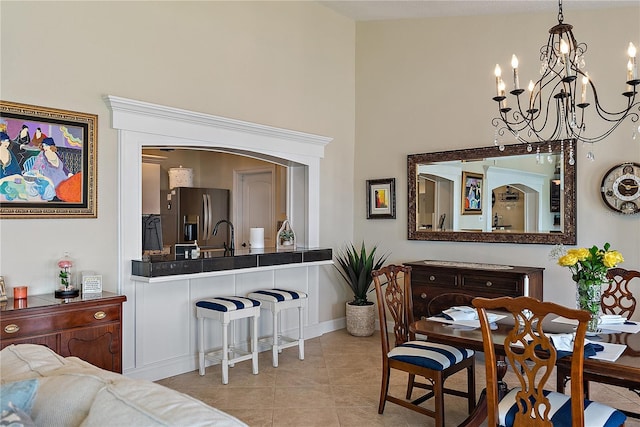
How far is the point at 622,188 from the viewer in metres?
4.14

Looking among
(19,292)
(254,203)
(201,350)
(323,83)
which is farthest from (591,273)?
(254,203)

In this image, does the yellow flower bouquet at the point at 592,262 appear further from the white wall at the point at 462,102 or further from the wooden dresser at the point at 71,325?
the wooden dresser at the point at 71,325

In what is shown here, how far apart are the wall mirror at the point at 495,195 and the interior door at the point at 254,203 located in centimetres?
197

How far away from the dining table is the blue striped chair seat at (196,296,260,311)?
1.64 m

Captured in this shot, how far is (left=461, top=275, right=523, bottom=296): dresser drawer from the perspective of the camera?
4254 mm

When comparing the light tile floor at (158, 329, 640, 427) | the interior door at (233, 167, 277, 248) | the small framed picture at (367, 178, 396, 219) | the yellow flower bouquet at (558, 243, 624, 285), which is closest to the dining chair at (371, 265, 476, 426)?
the light tile floor at (158, 329, 640, 427)

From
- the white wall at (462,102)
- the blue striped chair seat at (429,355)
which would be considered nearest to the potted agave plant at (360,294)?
the white wall at (462,102)

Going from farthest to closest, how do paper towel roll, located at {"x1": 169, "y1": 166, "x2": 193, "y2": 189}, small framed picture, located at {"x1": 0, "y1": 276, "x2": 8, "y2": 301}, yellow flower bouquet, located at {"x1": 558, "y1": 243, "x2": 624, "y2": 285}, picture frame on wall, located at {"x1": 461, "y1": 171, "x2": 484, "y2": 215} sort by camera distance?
paper towel roll, located at {"x1": 169, "y1": 166, "x2": 193, "y2": 189}
picture frame on wall, located at {"x1": 461, "y1": 171, "x2": 484, "y2": 215}
small framed picture, located at {"x1": 0, "y1": 276, "x2": 8, "y2": 301}
yellow flower bouquet, located at {"x1": 558, "y1": 243, "x2": 624, "y2": 285}

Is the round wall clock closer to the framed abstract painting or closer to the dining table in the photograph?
the framed abstract painting

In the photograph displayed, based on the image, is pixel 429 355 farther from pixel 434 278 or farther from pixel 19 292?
pixel 19 292

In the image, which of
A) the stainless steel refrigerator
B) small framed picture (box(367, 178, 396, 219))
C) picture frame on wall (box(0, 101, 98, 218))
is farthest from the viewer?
the stainless steel refrigerator

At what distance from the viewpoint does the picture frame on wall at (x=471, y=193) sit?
16.2 feet

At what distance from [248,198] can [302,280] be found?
204 cm

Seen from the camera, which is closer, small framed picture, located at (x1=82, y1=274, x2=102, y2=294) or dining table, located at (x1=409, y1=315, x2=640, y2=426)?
dining table, located at (x1=409, y1=315, x2=640, y2=426)
